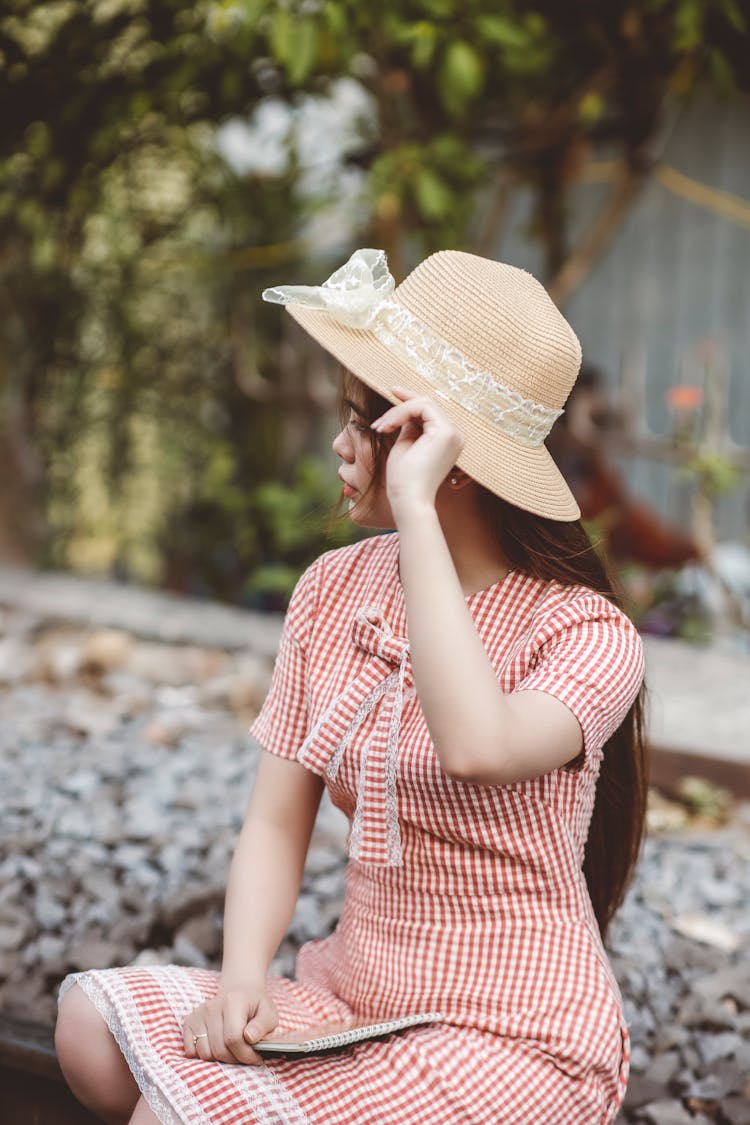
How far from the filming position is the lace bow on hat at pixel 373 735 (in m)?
1.32

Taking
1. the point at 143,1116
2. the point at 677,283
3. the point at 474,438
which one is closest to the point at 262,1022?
the point at 143,1116

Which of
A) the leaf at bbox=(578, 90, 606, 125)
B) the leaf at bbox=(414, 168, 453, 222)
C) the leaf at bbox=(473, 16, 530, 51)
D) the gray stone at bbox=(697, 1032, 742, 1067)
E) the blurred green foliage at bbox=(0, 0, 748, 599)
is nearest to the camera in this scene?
the gray stone at bbox=(697, 1032, 742, 1067)

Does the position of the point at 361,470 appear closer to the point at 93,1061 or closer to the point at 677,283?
the point at 93,1061

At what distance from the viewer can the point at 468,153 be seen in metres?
4.27

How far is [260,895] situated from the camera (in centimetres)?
143

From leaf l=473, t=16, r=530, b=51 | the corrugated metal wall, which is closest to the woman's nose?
leaf l=473, t=16, r=530, b=51

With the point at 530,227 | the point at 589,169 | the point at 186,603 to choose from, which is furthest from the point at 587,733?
the point at 589,169

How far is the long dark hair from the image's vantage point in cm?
138

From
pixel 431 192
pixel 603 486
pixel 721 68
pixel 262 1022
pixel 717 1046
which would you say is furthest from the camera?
pixel 603 486

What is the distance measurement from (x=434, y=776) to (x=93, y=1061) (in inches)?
19.3

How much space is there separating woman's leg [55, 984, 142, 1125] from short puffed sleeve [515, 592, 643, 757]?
598mm

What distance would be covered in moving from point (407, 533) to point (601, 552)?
1.17 feet

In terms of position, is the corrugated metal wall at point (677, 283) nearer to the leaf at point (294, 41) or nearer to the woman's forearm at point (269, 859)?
the leaf at point (294, 41)

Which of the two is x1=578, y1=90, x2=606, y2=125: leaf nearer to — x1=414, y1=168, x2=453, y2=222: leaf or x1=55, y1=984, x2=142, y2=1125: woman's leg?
x1=414, y1=168, x2=453, y2=222: leaf
